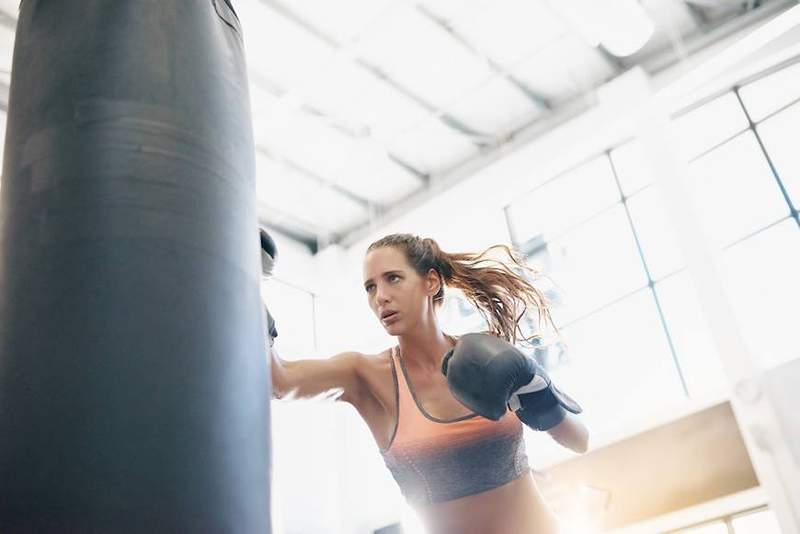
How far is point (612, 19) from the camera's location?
13.7 ft

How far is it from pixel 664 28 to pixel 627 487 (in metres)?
3.20

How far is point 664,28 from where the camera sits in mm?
5406

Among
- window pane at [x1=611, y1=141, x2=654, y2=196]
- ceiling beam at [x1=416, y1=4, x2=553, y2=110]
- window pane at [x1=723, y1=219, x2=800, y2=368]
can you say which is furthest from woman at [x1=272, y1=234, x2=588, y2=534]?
window pane at [x1=611, y1=141, x2=654, y2=196]

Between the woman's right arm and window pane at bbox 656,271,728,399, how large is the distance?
2971 millimetres

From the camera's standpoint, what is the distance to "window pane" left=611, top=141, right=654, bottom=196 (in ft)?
17.4

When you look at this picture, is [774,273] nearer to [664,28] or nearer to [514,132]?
[664,28]

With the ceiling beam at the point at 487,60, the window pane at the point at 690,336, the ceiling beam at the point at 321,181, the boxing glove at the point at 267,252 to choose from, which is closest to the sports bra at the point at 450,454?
the boxing glove at the point at 267,252

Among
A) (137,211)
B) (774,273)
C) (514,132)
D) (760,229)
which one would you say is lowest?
(137,211)

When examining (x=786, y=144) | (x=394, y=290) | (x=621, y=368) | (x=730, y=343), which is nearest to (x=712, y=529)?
(x=730, y=343)

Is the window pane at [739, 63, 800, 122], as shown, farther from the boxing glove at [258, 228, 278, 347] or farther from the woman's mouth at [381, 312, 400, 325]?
the boxing glove at [258, 228, 278, 347]

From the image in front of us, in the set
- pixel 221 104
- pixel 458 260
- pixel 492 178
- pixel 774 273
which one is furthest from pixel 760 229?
pixel 221 104

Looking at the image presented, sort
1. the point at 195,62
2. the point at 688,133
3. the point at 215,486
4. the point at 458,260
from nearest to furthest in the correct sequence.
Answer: the point at 215,486 < the point at 195,62 < the point at 458,260 < the point at 688,133

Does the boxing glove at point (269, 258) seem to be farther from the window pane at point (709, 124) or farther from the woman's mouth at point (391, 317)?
the window pane at point (709, 124)

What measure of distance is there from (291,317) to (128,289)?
5521 mm
